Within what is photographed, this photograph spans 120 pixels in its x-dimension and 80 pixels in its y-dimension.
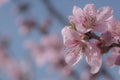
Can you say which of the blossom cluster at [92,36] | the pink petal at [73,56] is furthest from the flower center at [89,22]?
the pink petal at [73,56]

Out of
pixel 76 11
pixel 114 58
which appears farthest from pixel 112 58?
pixel 76 11

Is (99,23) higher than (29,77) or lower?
lower

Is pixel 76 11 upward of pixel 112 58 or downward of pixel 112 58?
upward

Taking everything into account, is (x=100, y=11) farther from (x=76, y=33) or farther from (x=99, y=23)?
(x=76, y=33)

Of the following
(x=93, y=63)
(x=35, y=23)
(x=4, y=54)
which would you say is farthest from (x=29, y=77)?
(x=93, y=63)

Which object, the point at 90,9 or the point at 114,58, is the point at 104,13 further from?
the point at 114,58

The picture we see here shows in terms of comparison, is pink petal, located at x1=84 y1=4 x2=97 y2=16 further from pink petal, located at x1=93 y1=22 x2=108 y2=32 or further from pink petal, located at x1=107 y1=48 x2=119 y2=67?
pink petal, located at x1=107 y1=48 x2=119 y2=67
